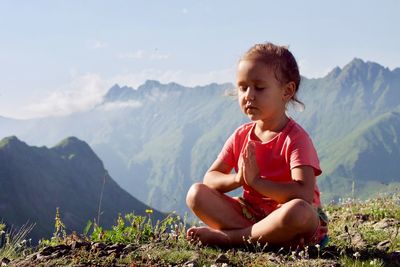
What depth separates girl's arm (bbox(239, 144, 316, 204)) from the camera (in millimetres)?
5969

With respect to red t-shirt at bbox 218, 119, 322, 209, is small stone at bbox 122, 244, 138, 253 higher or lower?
lower

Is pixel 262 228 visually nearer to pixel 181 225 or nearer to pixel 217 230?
pixel 217 230

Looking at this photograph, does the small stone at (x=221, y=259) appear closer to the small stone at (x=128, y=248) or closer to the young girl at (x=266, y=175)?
the young girl at (x=266, y=175)

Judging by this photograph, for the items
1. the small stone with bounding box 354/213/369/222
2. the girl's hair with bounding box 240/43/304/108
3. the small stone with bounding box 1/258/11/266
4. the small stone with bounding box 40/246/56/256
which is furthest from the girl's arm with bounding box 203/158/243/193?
the small stone with bounding box 354/213/369/222

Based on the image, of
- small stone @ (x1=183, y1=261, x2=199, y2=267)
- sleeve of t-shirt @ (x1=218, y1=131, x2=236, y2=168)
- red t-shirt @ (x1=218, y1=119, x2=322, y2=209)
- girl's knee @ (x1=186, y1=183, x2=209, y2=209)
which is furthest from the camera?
sleeve of t-shirt @ (x1=218, y1=131, x2=236, y2=168)

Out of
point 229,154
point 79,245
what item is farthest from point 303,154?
point 79,245

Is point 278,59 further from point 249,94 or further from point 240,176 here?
point 240,176

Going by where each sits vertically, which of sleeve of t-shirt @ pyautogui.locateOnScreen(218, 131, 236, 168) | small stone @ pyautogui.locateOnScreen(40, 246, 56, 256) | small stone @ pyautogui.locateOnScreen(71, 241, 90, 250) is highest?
sleeve of t-shirt @ pyautogui.locateOnScreen(218, 131, 236, 168)

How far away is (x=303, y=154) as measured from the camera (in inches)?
241

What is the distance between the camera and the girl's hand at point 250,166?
5940 millimetres

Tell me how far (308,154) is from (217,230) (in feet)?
5.00

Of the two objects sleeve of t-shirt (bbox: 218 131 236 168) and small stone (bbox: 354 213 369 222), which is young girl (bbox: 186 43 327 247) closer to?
sleeve of t-shirt (bbox: 218 131 236 168)

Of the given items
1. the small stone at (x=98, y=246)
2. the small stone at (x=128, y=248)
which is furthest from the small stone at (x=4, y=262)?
the small stone at (x=128, y=248)

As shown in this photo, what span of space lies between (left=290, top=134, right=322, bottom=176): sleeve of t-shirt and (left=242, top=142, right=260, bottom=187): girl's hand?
1.46ft
